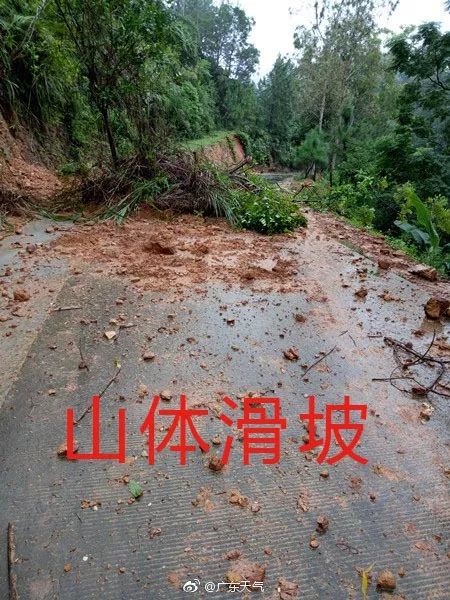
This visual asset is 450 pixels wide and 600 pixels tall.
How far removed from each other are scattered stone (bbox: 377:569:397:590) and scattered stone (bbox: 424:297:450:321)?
1.78 m

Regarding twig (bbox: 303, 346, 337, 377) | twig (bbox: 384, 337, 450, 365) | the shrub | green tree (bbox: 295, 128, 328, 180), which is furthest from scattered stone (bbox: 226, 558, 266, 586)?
green tree (bbox: 295, 128, 328, 180)

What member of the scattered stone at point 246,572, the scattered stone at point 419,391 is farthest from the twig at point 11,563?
the scattered stone at point 419,391

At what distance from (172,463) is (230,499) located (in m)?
0.25

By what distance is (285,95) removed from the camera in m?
24.3

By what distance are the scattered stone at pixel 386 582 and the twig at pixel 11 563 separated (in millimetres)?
998

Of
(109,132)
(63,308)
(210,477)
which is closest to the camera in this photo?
(210,477)

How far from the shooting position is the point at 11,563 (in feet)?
3.29

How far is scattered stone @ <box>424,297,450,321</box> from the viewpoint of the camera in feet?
7.85

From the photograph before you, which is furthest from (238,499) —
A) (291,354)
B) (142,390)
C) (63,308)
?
(63,308)

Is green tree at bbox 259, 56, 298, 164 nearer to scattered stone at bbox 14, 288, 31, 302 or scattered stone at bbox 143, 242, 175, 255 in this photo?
scattered stone at bbox 143, 242, 175, 255

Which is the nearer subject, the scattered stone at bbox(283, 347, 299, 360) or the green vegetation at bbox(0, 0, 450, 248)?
the scattered stone at bbox(283, 347, 299, 360)

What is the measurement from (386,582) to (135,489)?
2.67ft

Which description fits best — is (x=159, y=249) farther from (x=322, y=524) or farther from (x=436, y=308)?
(x=322, y=524)

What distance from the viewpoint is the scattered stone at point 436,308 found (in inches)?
94.2
